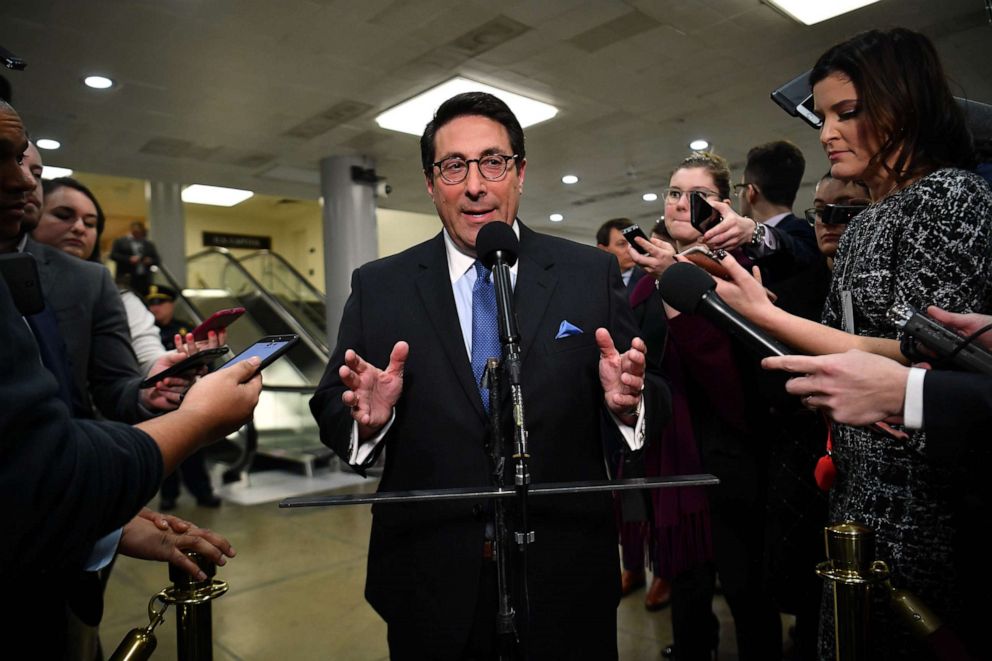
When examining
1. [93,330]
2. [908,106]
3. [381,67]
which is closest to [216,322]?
[93,330]

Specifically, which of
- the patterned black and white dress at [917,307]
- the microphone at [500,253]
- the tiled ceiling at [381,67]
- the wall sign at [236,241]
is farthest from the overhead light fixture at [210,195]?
the patterned black and white dress at [917,307]

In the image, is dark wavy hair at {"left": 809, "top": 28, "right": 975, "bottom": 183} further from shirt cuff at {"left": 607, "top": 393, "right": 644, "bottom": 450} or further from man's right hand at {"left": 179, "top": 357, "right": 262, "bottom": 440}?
man's right hand at {"left": 179, "top": 357, "right": 262, "bottom": 440}

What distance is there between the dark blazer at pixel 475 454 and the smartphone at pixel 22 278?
0.65 m

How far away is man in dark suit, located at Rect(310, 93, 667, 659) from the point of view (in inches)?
54.9

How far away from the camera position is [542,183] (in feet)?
31.3

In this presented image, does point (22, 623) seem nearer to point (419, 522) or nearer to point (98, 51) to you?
point (419, 522)

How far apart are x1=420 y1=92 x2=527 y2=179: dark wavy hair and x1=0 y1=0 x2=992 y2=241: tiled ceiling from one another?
3142 mm

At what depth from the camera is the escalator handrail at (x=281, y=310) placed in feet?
28.3

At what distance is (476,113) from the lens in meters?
1.67

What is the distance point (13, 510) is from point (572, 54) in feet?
17.3

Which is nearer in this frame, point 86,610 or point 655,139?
point 86,610

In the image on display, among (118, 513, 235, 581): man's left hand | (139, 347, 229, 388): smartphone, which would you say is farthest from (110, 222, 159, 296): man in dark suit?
(118, 513, 235, 581): man's left hand

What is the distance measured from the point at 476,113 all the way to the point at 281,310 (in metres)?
9.06

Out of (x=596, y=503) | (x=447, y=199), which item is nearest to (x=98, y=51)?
(x=447, y=199)
